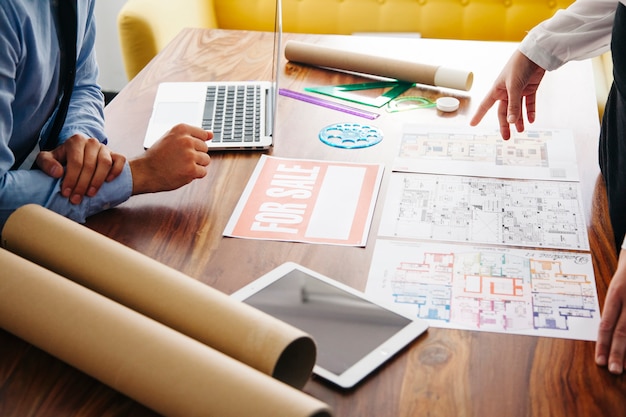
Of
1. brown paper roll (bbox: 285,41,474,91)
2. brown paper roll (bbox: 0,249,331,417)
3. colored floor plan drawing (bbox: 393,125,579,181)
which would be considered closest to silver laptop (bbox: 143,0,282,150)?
brown paper roll (bbox: 285,41,474,91)

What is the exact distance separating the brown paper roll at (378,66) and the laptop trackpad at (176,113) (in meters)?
0.31

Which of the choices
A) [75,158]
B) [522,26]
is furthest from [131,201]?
[522,26]

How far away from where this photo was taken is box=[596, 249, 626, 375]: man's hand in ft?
2.82

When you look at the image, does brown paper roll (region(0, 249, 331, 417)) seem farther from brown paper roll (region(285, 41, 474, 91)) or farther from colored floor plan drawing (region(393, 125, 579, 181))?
brown paper roll (region(285, 41, 474, 91))

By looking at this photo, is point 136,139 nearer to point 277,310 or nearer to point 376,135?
point 376,135

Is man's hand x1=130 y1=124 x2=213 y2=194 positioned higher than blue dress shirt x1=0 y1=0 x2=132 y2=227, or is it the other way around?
blue dress shirt x1=0 y1=0 x2=132 y2=227

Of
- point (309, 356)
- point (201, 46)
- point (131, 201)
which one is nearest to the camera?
point (309, 356)

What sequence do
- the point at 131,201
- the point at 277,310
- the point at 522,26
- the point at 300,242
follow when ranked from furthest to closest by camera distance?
1. the point at 522,26
2. the point at 131,201
3. the point at 300,242
4. the point at 277,310

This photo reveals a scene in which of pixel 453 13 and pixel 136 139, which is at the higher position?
pixel 136 139

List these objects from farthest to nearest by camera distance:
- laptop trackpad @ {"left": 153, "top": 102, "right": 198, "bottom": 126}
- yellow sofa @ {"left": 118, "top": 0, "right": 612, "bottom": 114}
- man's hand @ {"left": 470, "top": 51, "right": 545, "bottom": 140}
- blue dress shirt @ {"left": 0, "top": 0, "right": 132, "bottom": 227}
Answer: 1. yellow sofa @ {"left": 118, "top": 0, "right": 612, "bottom": 114}
2. laptop trackpad @ {"left": 153, "top": 102, "right": 198, "bottom": 126}
3. man's hand @ {"left": 470, "top": 51, "right": 545, "bottom": 140}
4. blue dress shirt @ {"left": 0, "top": 0, "right": 132, "bottom": 227}

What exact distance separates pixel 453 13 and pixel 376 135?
1400mm

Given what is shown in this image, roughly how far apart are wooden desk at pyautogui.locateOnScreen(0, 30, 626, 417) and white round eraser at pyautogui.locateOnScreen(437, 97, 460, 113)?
0.06ft

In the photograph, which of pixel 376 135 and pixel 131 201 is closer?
pixel 131 201

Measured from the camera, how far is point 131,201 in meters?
1.24
